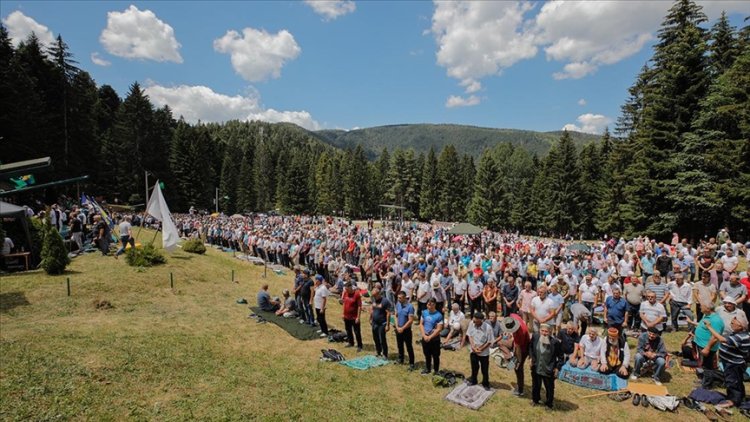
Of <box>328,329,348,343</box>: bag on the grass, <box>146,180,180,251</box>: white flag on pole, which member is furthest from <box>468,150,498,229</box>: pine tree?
<box>328,329,348,343</box>: bag on the grass

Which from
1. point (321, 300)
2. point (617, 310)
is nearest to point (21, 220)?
point (321, 300)

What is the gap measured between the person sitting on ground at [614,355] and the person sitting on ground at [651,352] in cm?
24

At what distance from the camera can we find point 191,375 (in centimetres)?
791

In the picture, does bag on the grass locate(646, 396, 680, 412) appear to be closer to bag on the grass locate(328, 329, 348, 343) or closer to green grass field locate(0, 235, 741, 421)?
green grass field locate(0, 235, 741, 421)

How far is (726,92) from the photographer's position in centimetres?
2317

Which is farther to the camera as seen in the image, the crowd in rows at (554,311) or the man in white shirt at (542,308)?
the man in white shirt at (542,308)

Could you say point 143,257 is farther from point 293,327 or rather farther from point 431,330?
point 431,330

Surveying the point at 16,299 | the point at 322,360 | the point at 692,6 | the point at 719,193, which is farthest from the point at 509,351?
the point at 692,6

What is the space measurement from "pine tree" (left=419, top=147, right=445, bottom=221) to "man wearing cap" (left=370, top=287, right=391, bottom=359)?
5964 centimetres

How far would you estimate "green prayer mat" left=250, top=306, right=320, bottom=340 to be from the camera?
11.0 m

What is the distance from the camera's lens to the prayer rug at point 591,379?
25.7ft

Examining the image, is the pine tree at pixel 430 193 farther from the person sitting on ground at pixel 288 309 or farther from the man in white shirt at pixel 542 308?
the man in white shirt at pixel 542 308

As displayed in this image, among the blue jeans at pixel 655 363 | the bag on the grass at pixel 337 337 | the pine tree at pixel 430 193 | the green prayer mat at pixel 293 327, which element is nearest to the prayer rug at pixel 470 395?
the blue jeans at pixel 655 363

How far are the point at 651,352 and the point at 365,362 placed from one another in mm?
6173
